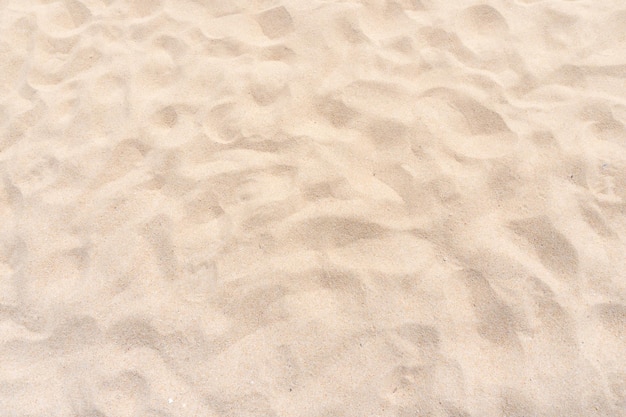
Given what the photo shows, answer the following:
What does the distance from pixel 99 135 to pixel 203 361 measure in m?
1.26

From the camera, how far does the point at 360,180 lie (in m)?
2.15

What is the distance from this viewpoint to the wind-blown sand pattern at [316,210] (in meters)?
1.80

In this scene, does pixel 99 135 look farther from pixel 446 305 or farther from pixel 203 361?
pixel 446 305

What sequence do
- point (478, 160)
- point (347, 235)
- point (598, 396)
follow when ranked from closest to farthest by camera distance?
point (598, 396), point (347, 235), point (478, 160)

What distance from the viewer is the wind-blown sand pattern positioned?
1799mm

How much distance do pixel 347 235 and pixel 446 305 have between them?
0.49m

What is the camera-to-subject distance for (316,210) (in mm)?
2082

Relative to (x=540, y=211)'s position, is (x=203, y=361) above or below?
below

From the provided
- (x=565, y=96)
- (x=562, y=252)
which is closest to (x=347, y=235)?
(x=562, y=252)

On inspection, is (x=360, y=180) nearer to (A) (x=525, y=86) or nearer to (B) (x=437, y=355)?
(B) (x=437, y=355)

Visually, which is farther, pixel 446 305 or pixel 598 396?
pixel 446 305

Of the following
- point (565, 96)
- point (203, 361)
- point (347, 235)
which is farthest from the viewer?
point (565, 96)

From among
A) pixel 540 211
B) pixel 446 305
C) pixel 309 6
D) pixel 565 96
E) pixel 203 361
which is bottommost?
pixel 203 361

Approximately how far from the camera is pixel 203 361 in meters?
1.84
